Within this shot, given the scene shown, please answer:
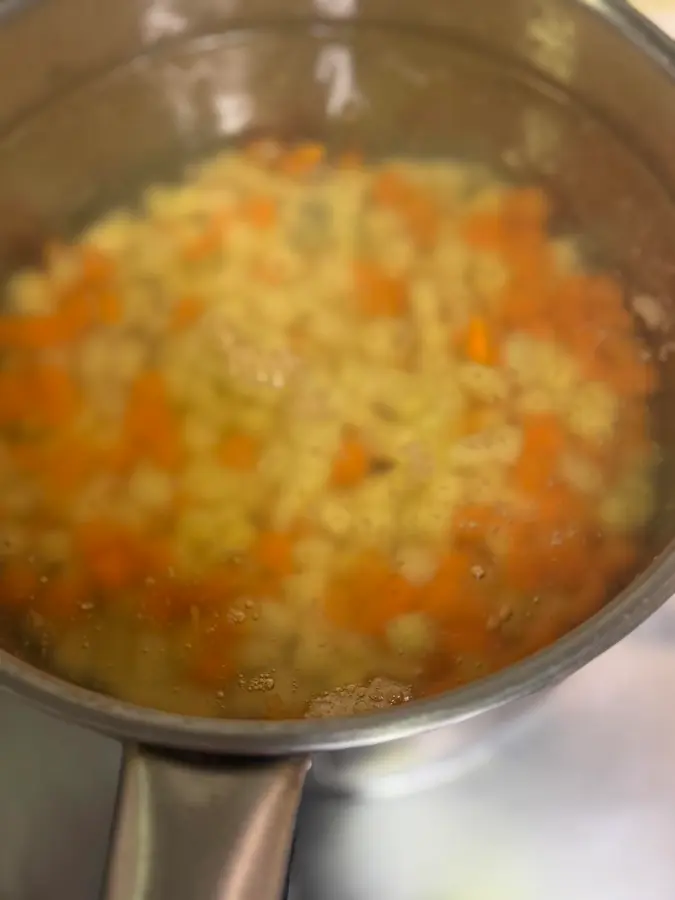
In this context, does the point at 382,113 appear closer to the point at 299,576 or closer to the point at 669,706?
the point at 299,576

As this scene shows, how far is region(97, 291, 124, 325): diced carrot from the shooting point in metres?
0.75

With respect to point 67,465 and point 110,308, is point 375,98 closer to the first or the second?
point 110,308

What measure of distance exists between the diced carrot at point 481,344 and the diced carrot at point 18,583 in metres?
0.34

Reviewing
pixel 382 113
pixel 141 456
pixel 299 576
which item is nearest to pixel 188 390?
pixel 141 456

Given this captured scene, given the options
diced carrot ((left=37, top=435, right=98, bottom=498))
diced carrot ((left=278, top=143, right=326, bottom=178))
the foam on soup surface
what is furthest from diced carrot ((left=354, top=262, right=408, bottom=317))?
diced carrot ((left=37, top=435, right=98, bottom=498))

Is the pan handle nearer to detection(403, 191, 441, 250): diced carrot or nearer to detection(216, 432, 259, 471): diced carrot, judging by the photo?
detection(216, 432, 259, 471): diced carrot

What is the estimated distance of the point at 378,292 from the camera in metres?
0.76

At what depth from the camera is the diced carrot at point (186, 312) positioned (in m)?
0.75

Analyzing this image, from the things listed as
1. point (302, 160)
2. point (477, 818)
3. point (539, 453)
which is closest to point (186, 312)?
point (302, 160)

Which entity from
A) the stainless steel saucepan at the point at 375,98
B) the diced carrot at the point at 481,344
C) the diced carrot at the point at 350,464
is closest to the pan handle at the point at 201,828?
the stainless steel saucepan at the point at 375,98

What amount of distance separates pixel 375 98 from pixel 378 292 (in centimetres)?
18

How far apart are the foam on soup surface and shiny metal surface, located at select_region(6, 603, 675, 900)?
0.08 metres

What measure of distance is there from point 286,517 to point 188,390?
0.43ft

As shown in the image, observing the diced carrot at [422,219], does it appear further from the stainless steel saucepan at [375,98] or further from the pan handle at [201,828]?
the pan handle at [201,828]
